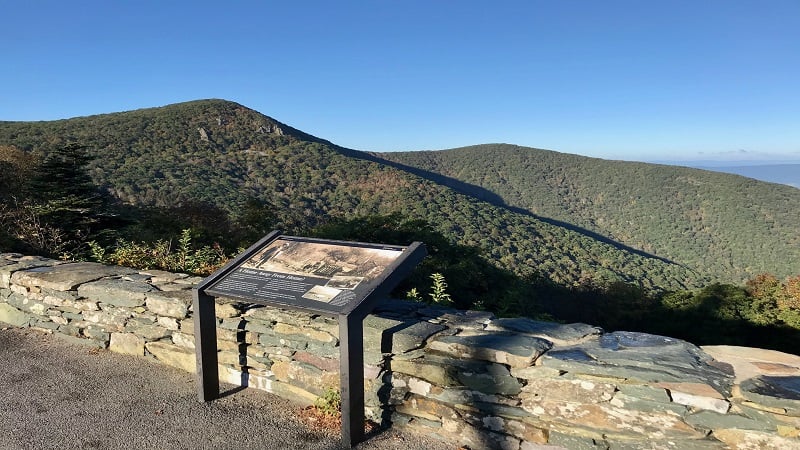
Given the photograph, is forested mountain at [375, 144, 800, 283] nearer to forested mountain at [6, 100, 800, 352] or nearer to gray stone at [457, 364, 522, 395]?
forested mountain at [6, 100, 800, 352]

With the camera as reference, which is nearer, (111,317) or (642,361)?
(642,361)

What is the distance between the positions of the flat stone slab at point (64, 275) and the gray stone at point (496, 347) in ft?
10.9

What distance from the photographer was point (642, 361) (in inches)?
91.8

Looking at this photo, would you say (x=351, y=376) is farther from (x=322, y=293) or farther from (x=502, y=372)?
(x=502, y=372)

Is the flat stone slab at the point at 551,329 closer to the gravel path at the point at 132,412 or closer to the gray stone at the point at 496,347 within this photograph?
the gray stone at the point at 496,347

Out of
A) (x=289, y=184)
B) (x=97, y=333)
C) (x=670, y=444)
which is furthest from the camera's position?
(x=289, y=184)

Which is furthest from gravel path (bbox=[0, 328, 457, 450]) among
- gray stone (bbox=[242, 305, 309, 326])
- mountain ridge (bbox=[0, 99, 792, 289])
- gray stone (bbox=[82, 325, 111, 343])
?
mountain ridge (bbox=[0, 99, 792, 289])

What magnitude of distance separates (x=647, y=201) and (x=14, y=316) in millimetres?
69363

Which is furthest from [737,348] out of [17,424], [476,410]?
[17,424]

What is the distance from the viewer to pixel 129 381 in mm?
3506

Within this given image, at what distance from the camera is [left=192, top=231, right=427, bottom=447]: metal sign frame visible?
2.50 m

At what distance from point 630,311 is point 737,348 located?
16.7 m

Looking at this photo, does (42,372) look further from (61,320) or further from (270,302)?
(270,302)

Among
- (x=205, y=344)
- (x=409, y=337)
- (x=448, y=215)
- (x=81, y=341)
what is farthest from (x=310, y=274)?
(x=448, y=215)
